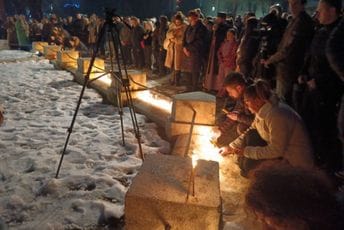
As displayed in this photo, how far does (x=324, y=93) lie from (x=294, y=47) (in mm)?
1275

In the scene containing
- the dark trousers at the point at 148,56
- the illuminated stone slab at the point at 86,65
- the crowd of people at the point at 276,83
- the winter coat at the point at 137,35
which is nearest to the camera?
the crowd of people at the point at 276,83

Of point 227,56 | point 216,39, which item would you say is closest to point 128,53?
point 216,39

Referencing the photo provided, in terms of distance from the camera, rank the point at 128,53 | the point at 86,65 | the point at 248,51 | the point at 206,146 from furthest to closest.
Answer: the point at 128,53, the point at 86,65, the point at 248,51, the point at 206,146

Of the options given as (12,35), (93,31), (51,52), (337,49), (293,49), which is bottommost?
(12,35)

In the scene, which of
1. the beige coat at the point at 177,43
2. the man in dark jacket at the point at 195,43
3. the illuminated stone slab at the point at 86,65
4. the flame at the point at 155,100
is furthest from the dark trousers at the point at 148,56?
the flame at the point at 155,100

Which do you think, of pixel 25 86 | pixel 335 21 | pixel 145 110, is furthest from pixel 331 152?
pixel 25 86

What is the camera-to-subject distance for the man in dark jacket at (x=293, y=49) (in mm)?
5246

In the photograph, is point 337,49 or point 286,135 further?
point 286,135

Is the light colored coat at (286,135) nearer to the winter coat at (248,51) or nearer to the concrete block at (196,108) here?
the concrete block at (196,108)

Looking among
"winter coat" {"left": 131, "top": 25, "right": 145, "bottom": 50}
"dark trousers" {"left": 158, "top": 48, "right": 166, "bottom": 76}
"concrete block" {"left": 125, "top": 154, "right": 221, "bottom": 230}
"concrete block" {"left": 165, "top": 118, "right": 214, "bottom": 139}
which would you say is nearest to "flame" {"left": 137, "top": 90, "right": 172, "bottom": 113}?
"concrete block" {"left": 165, "top": 118, "right": 214, "bottom": 139}

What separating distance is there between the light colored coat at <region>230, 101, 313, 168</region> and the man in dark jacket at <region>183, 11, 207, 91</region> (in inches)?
233

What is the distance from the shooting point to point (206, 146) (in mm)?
4727

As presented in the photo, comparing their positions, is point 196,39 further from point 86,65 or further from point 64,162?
point 64,162

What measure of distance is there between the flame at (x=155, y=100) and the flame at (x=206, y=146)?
1.41 metres
